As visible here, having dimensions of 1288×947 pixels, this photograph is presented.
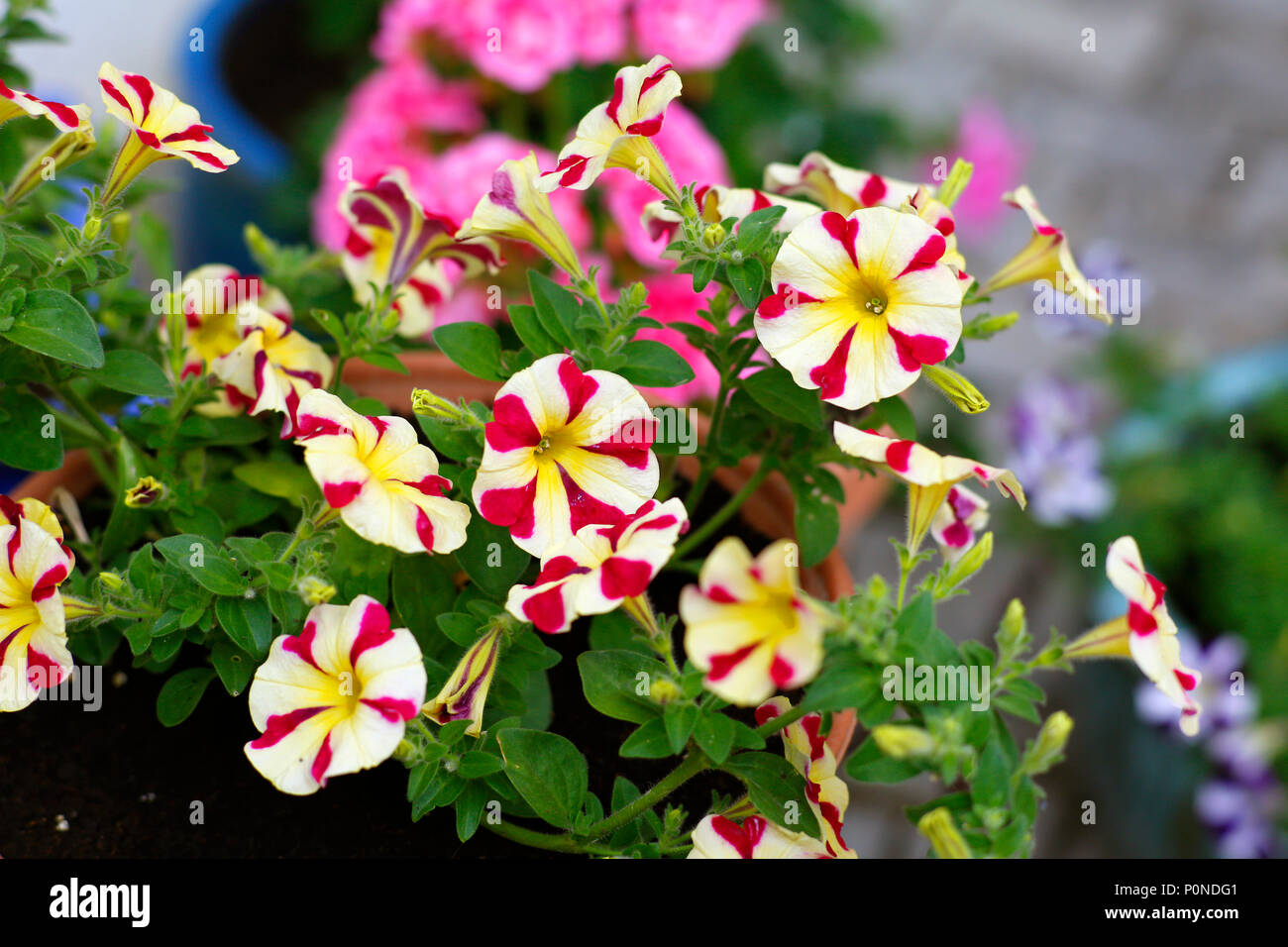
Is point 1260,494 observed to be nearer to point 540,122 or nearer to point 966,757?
point 540,122

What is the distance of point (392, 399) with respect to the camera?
3.06 feet

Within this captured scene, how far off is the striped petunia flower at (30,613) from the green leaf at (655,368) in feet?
0.97

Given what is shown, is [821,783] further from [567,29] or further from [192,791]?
[567,29]

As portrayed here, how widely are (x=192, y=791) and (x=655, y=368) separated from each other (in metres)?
0.39

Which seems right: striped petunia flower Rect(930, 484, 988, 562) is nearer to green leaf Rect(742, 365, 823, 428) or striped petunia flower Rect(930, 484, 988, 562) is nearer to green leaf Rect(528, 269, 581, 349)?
green leaf Rect(742, 365, 823, 428)

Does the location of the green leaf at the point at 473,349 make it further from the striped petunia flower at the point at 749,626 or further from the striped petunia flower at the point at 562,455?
the striped petunia flower at the point at 749,626

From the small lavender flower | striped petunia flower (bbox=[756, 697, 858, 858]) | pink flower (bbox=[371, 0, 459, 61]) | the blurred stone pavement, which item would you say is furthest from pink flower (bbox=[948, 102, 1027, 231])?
striped petunia flower (bbox=[756, 697, 858, 858])

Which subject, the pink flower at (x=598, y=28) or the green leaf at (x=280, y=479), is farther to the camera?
the pink flower at (x=598, y=28)

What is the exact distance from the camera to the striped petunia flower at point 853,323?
59 centimetres

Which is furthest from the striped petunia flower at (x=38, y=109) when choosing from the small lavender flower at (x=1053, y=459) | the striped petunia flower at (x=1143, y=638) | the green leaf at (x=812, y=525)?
the small lavender flower at (x=1053, y=459)

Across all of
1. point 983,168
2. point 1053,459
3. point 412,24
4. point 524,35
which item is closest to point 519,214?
point 524,35

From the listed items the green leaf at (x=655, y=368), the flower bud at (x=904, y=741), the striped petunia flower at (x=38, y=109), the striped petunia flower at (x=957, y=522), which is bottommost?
the flower bud at (x=904, y=741)

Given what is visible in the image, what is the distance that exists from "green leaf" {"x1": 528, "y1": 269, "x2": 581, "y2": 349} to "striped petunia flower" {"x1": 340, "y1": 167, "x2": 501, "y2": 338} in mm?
102

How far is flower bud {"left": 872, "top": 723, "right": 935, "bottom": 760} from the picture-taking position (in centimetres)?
52
